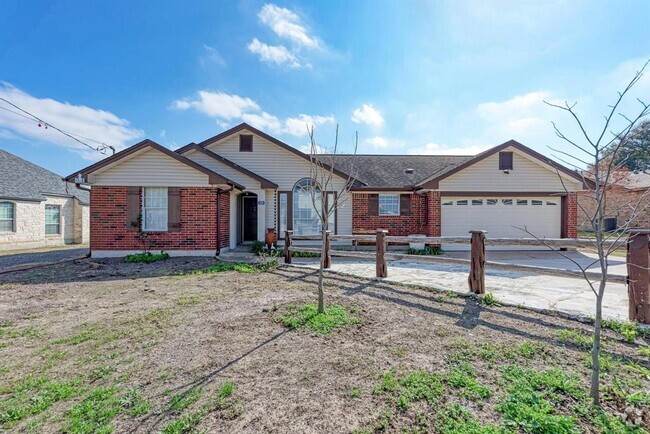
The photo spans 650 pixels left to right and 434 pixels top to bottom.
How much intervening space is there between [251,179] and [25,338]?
935 centimetres

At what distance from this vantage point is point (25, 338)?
4195 mm

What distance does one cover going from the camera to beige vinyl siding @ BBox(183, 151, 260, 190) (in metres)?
12.9

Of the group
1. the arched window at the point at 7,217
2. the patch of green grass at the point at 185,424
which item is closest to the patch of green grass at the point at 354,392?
the patch of green grass at the point at 185,424

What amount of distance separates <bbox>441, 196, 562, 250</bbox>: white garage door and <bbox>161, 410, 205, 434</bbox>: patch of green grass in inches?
496

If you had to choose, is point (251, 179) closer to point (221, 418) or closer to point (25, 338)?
point (25, 338)

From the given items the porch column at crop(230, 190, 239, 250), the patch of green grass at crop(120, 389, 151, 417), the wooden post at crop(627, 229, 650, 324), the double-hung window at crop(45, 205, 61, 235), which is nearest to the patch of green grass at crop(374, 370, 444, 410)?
the patch of green grass at crop(120, 389, 151, 417)

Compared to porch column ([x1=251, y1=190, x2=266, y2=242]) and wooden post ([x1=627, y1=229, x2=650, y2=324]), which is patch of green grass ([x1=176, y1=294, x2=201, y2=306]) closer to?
porch column ([x1=251, y1=190, x2=266, y2=242])

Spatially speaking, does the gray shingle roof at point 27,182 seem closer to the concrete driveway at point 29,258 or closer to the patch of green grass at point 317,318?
the concrete driveway at point 29,258

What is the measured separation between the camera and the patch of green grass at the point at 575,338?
3627 millimetres

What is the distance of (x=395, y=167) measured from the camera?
1642cm

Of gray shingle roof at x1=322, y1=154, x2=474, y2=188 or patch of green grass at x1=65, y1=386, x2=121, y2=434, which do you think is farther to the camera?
gray shingle roof at x1=322, y1=154, x2=474, y2=188

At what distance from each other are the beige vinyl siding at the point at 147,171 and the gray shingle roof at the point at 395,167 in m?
6.41

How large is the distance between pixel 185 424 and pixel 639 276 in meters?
6.01

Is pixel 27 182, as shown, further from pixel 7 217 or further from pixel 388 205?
pixel 388 205
